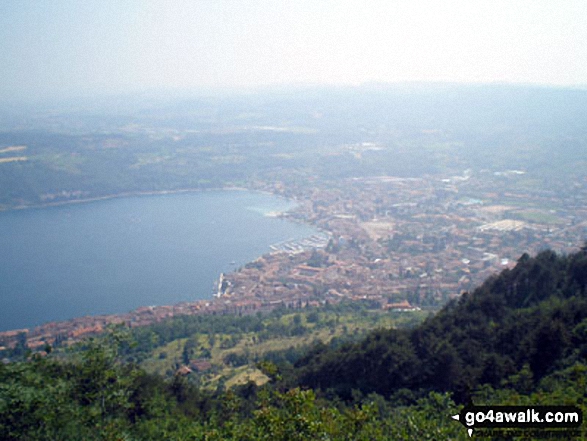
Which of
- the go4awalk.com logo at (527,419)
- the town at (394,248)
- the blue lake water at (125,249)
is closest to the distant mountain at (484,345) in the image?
the go4awalk.com logo at (527,419)

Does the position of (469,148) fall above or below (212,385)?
above

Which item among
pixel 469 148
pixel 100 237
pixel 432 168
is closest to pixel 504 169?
pixel 432 168

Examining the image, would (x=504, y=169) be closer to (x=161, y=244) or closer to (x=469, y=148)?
(x=469, y=148)

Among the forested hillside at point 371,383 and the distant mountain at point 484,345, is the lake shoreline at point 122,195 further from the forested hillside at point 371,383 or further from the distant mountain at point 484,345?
the forested hillside at point 371,383

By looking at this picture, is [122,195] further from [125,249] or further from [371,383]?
[371,383]

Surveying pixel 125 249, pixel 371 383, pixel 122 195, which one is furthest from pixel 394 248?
pixel 122 195

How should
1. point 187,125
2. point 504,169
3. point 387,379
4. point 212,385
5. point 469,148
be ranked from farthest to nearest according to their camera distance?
point 187,125 < point 469,148 < point 504,169 < point 212,385 < point 387,379

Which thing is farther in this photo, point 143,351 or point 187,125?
point 187,125

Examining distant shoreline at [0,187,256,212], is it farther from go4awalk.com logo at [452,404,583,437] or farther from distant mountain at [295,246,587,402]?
go4awalk.com logo at [452,404,583,437]
